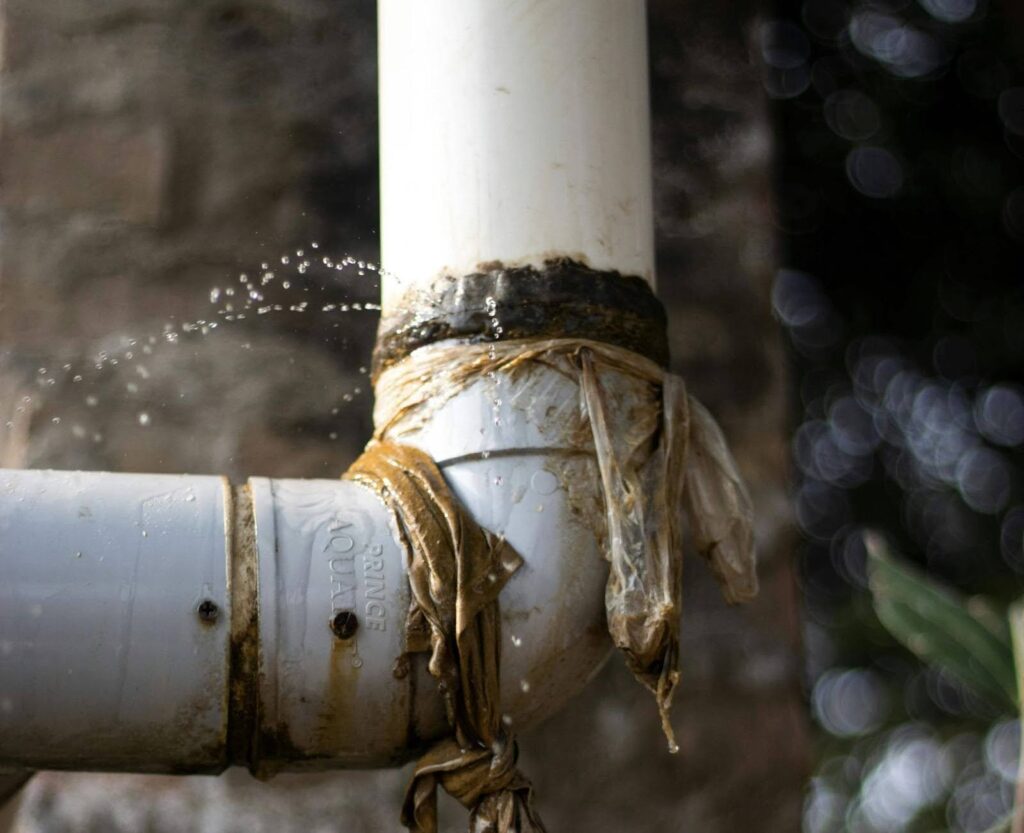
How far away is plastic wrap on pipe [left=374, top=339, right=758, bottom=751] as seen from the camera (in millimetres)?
1895

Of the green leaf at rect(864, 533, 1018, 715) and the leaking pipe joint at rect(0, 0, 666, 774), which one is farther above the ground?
the leaking pipe joint at rect(0, 0, 666, 774)

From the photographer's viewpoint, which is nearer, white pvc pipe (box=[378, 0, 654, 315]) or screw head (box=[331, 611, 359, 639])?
screw head (box=[331, 611, 359, 639])

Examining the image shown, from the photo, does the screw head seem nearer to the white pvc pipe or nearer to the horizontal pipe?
the horizontal pipe

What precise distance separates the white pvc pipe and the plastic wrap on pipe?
0.12 m

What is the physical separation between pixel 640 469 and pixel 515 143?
419 millimetres

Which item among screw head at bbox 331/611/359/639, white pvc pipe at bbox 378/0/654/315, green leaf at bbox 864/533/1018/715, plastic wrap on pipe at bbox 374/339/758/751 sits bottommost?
green leaf at bbox 864/533/1018/715

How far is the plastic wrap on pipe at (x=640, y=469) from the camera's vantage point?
6.22 ft

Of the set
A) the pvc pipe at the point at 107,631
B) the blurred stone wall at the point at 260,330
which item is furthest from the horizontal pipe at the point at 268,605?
the blurred stone wall at the point at 260,330

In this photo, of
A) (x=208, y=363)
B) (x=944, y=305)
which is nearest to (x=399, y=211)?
(x=208, y=363)

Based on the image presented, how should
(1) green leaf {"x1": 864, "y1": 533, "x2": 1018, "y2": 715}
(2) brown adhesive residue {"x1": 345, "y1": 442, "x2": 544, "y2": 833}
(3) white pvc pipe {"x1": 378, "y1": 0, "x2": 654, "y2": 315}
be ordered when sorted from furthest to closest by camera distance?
(1) green leaf {"x1": 864, "y1": 533, "x2": 1018, "y2": 715} < (3) white pvc pipe {"x1": 378, "y1": 0, "x2": 654, "y2": 315} < (2) brown adhesive residue {"x1": 345, "y1": 442, "x2": 544, "y2": 833}

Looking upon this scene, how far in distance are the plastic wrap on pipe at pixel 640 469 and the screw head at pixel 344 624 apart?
0.26 m

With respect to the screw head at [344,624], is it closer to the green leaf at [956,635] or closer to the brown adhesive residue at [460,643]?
the brown adhesive residue at [460,643]

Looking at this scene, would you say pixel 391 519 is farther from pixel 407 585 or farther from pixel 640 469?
pixel 640 469

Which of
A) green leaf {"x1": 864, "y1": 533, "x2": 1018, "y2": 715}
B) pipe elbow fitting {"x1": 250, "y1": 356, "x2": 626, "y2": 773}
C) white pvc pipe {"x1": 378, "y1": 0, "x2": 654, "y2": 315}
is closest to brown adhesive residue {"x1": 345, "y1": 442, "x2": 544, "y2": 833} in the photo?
pipe elbow fitting {"x1": 250, "y1": 356, "x2": 626, "y2": 773}
